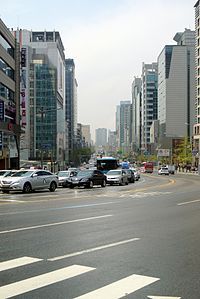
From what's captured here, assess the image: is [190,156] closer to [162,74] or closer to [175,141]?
[175,141]

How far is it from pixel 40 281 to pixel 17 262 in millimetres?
1427

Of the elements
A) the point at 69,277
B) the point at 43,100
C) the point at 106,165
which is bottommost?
the point at 69,277

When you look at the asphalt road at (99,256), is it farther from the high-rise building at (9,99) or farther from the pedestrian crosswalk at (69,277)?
the high-rise building at (9,99)

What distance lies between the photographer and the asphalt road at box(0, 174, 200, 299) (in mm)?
6520

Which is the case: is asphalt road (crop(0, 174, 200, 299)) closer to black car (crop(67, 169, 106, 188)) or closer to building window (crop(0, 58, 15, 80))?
black car (crop(67, 169, 106, 188))

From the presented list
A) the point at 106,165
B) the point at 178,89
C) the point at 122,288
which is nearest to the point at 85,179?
the point at 106,165

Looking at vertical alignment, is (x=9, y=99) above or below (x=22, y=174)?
above

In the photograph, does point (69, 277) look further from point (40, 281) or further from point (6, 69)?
point (6, 69)

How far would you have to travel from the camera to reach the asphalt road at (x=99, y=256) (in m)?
6.52

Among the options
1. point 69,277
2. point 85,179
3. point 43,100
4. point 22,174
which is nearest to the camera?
point 69,277

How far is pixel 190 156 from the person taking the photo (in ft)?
383

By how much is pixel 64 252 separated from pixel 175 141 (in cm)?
15635

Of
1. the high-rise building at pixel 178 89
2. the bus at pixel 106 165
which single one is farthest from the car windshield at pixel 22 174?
the high-rise building at pixel 178 89

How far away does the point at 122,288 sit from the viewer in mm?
6566
